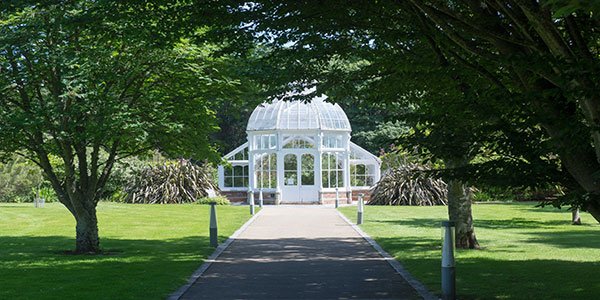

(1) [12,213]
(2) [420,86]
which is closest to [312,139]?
(1) [12,213]

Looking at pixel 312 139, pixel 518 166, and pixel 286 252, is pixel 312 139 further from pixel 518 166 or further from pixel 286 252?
pixel 518 166

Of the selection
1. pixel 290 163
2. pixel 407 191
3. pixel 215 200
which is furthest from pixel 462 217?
pixel 290 163

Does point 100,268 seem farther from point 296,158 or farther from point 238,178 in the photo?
point 238,178

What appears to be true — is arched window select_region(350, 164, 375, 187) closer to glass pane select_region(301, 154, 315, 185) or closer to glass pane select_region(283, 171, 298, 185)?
glass pane select_region(301, 154, 315, 185)

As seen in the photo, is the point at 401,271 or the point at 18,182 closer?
the point at 401,271

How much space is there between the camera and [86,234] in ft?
53.0

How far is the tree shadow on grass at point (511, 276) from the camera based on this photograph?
33.0 ft

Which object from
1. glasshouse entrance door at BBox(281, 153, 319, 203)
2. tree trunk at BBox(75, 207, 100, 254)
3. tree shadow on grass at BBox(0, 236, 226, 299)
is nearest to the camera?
tree shadow on grass at BBox(0, 236, 226, 299)

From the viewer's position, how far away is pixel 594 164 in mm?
8180

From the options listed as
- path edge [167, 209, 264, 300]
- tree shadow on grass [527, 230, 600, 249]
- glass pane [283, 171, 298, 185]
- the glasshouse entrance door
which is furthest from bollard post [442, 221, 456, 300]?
glass pane [283, 171, 298, 185]

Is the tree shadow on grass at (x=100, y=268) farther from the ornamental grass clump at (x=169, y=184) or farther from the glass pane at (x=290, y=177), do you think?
the glass pane at (x=290, y=177)

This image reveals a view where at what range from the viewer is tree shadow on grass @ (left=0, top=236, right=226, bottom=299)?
34.0 ft

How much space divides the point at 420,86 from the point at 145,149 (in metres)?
6.46

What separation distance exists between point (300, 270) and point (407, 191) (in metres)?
25.1
